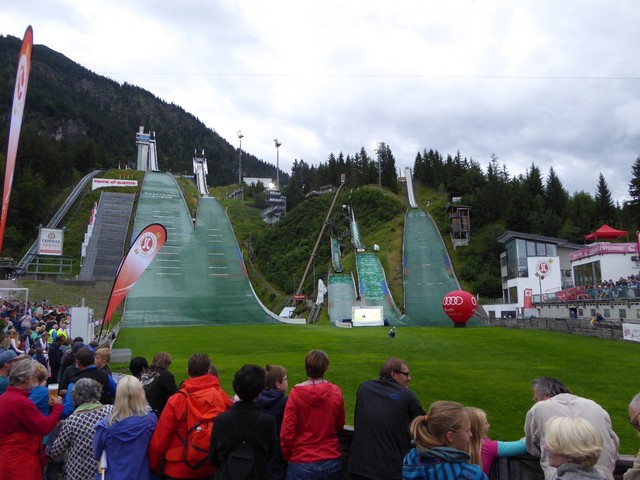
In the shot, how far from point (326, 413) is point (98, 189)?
7458 cm

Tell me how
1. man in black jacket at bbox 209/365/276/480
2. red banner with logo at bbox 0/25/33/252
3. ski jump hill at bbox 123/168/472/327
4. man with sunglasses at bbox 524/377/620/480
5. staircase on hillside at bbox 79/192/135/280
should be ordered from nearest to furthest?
man with sunglasses at bbox 524/377/620/480 → man in black jacket at bbox 209/365/276/480 → red banner with logo at bbox 0/25/33/252 → ski jump hill at bbox 123/168/472/327 → staircase on hillside at bbox 79/192/135/280

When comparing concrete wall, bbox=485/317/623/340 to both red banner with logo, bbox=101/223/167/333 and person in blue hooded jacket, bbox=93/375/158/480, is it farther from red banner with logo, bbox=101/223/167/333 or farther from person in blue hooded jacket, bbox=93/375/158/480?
person in blue hooded jacket, bbox=93/375/158/480

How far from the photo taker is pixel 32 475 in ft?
14.6

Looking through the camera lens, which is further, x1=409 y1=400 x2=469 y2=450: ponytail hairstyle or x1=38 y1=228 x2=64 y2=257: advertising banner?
x1=38 y1=228 x2=64 y2=257: advertising banner

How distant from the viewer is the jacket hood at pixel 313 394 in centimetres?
448

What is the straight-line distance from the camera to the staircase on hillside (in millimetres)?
47844

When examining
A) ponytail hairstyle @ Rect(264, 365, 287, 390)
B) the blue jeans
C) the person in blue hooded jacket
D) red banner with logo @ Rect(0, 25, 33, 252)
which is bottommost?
the blue jeans

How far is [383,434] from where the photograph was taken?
4.05 metres

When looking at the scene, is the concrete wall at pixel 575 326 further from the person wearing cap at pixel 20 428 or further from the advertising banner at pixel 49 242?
the advertising banner at pixel 49 242

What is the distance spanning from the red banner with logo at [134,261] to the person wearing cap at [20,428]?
10315mm

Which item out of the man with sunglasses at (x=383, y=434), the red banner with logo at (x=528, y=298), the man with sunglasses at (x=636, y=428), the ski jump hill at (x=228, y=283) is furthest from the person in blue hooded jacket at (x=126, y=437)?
the red banner with logo at (x=528, y=298)

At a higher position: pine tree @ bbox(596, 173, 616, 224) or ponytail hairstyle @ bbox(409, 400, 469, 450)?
pine tree @ bbox(596, 173, 616, 224)

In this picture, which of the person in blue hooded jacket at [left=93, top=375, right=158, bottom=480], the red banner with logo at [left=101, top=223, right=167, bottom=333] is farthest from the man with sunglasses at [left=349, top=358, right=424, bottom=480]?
the red banner with logo at [left=101, top=223, right=167, bottom=333]

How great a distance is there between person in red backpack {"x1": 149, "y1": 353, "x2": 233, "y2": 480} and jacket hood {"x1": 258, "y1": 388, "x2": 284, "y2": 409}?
52cm
